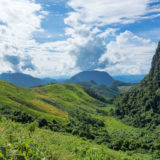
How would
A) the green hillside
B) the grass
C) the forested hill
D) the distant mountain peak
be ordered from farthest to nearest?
the distant mountain peak
the forested hill
the green hillside
the grass

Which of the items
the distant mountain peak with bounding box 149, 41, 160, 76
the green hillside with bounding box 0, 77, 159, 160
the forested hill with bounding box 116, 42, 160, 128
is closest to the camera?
the green hillside with bounding box 0, 77, 159, 160

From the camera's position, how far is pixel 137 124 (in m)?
127

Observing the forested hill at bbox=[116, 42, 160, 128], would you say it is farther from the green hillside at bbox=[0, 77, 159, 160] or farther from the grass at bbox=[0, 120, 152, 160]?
the grass at bbox=[0, 120, 152, 160]

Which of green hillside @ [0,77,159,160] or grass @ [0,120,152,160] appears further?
green hillside @ [0,77,159,160]

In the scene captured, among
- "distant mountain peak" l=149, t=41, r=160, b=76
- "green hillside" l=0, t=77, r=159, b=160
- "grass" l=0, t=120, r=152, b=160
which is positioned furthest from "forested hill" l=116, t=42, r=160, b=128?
"grass" l=0, t=120, r=152, b=160

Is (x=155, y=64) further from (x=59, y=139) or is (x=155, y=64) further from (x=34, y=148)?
(x=34, y=148)

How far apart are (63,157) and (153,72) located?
19175cm

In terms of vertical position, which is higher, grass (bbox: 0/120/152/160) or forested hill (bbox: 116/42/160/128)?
grass (bbox: 0/120/152/160)

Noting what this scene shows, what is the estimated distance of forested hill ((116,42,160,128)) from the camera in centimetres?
12594

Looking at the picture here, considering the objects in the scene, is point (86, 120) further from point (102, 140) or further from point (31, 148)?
point (31, 148)

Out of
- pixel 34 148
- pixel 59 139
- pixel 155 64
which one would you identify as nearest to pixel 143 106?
pixel 155 64

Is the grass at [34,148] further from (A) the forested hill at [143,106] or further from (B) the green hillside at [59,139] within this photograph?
(A) the forested hill at [143,106]

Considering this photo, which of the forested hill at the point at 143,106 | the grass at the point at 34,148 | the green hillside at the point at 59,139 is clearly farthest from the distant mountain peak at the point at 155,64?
the grass at the point at 34,148

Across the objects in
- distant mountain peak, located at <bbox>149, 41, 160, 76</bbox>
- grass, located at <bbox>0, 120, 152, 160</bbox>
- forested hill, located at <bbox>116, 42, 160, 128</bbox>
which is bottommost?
forested hill, located at <bbox>116, 42, 160, 128</bbox>
